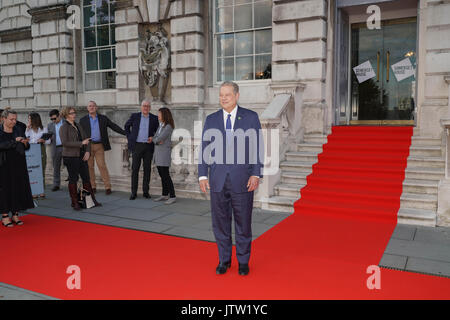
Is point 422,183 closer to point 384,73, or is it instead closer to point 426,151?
point 426,151

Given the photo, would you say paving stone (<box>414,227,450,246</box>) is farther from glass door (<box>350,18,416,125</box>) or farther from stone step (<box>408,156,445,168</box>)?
glass door (<box>350,18,416,125</box>)

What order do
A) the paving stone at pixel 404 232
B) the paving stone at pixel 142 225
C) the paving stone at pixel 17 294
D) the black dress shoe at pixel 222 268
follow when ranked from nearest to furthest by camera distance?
the paving stone at pixel 17 294 < the black dress shoe at pixel 222 268 < the paving stone at pixel 404 232 < the paving stone at pixel 142 225

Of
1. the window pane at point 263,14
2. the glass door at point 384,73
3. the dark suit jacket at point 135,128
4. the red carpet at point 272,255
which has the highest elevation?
the window pane at point 263,14

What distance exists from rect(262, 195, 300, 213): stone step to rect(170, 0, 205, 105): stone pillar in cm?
423

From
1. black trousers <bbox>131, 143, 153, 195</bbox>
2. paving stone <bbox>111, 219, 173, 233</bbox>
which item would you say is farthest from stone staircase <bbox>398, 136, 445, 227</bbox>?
black trousers <bbox>131, 143, 153, 195</bbox>

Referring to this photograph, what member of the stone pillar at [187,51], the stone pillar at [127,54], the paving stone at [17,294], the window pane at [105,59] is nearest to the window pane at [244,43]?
the stone pillar at [187,51]

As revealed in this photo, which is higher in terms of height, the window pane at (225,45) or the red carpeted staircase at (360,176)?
the window pane at (225,45)

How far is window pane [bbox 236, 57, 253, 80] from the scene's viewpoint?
411 inches

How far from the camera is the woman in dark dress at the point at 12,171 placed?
249 inches

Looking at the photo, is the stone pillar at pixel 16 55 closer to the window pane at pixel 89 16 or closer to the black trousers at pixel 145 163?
the window pane at pixel 89 16

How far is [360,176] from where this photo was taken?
736cm

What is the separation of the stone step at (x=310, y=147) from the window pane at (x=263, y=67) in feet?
7.53

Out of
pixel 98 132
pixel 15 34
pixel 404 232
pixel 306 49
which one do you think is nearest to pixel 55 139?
pixel 98 132

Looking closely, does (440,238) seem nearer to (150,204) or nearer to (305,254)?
(305,254)
